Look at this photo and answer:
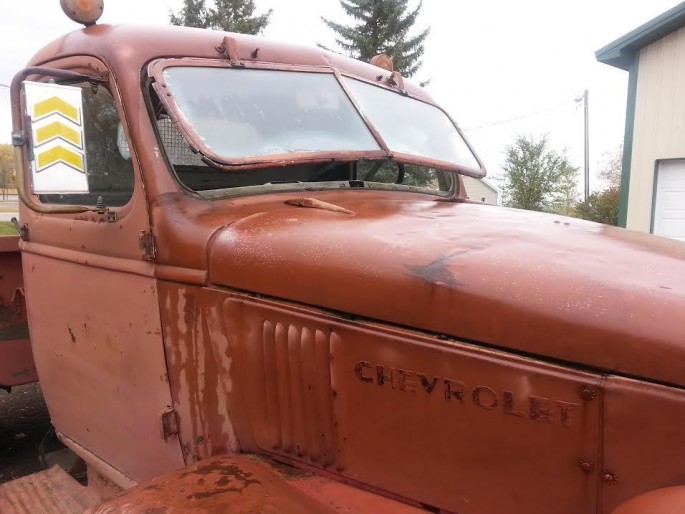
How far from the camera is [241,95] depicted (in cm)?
221

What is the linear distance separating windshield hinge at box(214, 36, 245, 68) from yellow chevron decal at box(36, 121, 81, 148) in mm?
654

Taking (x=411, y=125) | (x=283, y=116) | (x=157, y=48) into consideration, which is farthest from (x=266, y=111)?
(x=411, y=125)

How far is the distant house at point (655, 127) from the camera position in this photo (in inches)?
348

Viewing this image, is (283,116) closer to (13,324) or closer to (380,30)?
(13,324)

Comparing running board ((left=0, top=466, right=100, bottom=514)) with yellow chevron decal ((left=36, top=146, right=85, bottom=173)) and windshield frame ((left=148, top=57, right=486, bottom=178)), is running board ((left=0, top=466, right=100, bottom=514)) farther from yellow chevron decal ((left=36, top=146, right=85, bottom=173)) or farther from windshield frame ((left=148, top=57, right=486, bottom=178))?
windshield frame ((left=148, top=57, right=486, bottom=178))

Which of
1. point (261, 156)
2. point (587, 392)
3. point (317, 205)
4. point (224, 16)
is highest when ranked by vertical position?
point (224, 16)

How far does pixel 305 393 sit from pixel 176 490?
420mm

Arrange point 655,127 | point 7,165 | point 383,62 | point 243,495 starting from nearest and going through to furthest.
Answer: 1. point 243,495
2. point 383,62
3. point 655,127
4. point 7,165

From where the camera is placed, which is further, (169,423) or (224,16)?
(224,16)

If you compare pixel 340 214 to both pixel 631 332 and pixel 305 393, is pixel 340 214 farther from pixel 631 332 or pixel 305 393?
pixel 631 332

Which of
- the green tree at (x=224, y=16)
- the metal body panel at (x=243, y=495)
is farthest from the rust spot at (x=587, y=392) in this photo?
the green tree at (x=224, y=16)

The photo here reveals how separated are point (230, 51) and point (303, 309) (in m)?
1.20

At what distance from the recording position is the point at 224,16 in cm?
2300

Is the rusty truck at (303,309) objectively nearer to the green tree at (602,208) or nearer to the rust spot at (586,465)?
the rust spot at (586,465)
